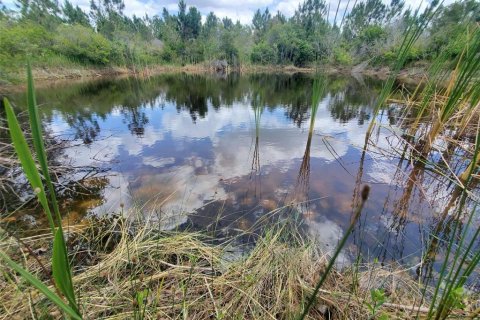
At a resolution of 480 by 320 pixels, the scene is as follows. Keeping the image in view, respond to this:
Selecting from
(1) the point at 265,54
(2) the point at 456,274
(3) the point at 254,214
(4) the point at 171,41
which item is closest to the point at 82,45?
(4) the point at 171,41

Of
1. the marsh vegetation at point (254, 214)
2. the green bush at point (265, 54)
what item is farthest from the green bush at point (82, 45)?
the marsh vegetation at point (254, 214)

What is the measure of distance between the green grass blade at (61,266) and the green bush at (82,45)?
88.6 feet

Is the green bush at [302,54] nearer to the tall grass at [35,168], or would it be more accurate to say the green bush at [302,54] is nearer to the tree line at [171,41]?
the tree line at [171,41]

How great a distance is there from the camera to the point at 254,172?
3443 mm

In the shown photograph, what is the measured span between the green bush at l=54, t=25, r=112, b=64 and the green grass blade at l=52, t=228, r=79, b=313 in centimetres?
2701

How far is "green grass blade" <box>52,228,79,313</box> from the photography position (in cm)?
49

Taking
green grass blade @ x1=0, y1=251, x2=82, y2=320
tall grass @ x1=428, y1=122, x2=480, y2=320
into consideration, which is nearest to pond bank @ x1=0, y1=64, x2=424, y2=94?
tall grass @ x1=428, y1=122, x2=480, y2=320

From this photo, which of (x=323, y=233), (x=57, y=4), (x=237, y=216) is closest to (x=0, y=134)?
(x=237, y=216)

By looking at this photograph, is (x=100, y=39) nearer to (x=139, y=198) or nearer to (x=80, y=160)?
(x=80, y=160)

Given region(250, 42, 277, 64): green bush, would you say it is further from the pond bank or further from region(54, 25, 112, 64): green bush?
region(54, 25, 112, 64): green bush

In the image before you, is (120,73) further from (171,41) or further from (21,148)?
(21,148)

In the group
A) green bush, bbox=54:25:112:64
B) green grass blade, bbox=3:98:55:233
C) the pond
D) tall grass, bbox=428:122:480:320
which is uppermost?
green bush, bbox=54:25:112:64

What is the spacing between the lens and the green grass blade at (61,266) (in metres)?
0.49

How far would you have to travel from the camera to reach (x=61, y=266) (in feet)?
1.76
